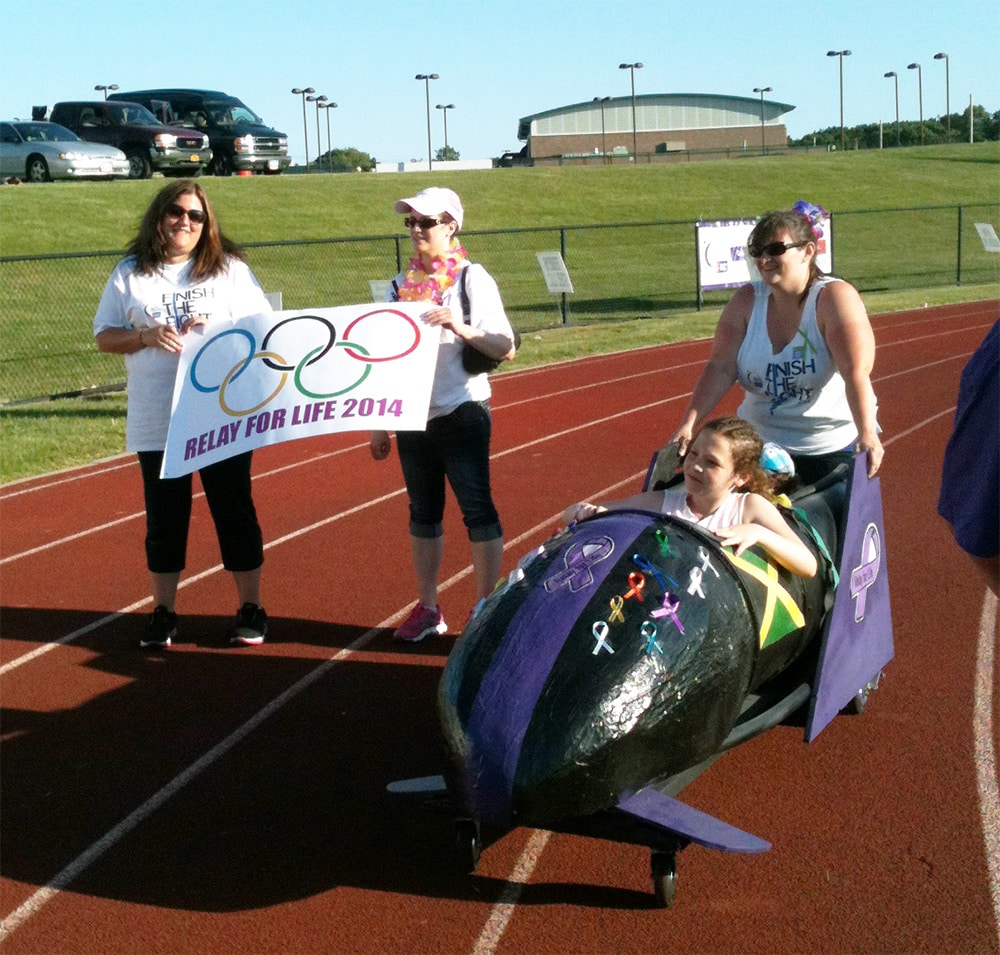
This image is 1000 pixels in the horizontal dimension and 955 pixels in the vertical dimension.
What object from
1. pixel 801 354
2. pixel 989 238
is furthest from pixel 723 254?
pixel 801 354

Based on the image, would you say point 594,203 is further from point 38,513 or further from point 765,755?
point 765,755

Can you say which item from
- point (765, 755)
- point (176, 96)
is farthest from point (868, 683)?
point (176, 96)

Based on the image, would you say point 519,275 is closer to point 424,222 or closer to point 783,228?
point 424,222

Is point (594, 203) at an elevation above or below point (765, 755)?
above

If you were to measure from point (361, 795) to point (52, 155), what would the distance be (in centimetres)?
2897

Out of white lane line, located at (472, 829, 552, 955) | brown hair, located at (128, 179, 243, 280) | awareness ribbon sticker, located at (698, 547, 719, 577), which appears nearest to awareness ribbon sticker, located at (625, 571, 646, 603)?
awareness ribbon sticker, located at (698, 547, 719, 577)

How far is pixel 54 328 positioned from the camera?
745 inches

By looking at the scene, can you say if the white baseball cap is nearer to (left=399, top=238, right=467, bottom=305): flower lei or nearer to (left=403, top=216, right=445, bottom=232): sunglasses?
(left=403, top=216, right=445, bottom=232): sunglasses

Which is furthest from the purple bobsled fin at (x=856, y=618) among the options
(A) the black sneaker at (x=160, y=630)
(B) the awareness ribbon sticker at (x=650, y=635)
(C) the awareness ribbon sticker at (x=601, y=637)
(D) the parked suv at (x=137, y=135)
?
(D) the parked suv at (x=137, y=135)

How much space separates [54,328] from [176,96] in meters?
19.9

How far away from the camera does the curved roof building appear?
92562mm

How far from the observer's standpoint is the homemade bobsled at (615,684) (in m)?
3.40

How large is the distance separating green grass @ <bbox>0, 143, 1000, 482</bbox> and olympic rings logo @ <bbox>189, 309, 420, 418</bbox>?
508 centimetres

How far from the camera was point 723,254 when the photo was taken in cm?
2155
